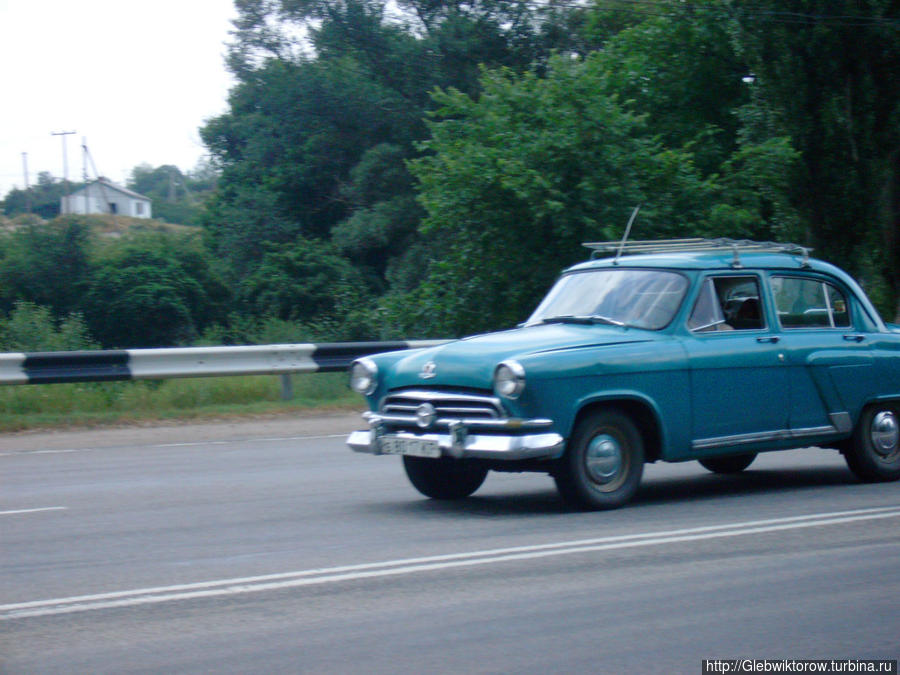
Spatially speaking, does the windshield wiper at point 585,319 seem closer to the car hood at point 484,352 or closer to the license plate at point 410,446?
the car hood at point 484,352

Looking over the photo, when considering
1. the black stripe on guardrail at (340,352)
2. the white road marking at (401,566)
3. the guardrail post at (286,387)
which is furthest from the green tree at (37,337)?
the white road marking at (401,566)

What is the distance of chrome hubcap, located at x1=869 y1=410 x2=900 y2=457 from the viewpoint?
9383 mm

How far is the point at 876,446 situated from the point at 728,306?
1798mm

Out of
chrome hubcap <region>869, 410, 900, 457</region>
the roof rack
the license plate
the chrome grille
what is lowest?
chrome hubcap <region>869, 410, 900, 457</region>

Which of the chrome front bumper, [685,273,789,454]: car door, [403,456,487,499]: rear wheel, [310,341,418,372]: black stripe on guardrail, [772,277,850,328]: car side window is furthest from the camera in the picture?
[310,341,418,372]: black stripe on guardrail

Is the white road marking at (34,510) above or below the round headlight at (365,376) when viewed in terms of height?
below

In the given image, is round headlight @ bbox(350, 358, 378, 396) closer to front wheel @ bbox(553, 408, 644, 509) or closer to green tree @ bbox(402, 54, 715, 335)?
front wheel @ bbox(553, 408, 644, 509)

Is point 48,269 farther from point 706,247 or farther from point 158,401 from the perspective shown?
point 706,247

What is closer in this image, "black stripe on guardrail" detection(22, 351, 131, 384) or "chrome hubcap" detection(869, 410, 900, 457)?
"chrome hubcap" detection(869, 410, 900, 457)

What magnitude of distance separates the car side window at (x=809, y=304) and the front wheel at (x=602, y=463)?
1.85 metres

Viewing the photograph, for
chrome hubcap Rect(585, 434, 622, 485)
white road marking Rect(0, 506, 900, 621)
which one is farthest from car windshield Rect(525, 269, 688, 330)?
white road marking Rect(0, 506, 900, 621)

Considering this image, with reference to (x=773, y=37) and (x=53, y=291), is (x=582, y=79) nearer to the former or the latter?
(x=773, y=37)

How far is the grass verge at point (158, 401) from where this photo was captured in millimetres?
14633

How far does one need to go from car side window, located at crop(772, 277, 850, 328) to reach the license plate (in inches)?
121
